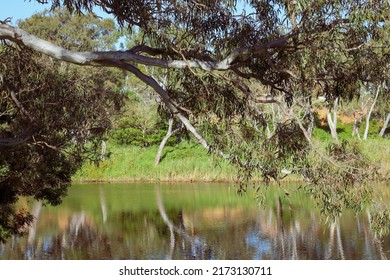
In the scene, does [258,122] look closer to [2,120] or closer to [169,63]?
[169,63]

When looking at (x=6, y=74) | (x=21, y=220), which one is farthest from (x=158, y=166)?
(x=6, y=74)

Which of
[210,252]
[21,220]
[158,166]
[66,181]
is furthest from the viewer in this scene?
[158,166]

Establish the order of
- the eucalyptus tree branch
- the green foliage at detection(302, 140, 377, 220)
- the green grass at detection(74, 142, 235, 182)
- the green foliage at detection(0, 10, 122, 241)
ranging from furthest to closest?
the green grass at detection(74, 142, 235, 182) < the green foliage at detection(0, 10, 122, 241) < the green foliage at detection(302, 140, 377, 220) < the eucalyptus tree branch

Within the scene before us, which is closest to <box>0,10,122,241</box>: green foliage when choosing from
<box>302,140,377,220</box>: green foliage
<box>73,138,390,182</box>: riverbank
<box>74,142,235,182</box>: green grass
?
<box>302,140,377,220</box>: green foliage

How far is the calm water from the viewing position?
24.1 feet

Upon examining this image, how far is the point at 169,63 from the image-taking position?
4.38 metres

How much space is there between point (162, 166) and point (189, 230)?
21.3ft

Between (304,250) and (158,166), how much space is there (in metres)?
8.52

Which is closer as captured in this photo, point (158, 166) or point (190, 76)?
point (190, 76)

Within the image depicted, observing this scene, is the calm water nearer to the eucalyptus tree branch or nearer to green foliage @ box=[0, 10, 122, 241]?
green foliage @ box=[0, 10, 122, 241]

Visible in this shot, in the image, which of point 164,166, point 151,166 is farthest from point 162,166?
point 151,166

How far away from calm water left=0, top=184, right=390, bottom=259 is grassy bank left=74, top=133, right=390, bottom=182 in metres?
1.40

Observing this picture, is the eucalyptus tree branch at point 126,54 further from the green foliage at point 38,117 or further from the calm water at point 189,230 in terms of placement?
the calm water at point 189,230
